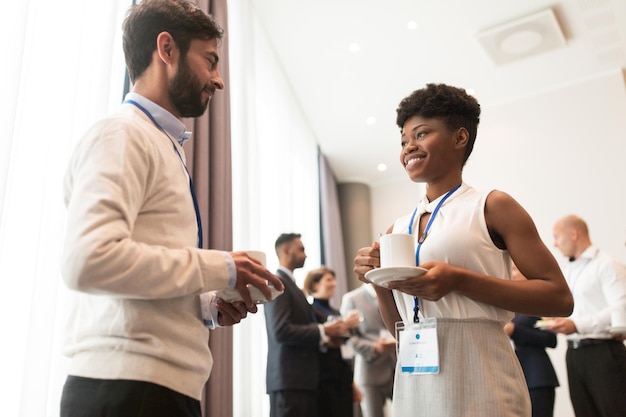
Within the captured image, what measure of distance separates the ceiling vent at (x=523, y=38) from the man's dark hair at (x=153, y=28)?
14.3 feet

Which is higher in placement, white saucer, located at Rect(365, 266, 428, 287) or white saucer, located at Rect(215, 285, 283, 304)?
white saucer, located at Rect(365, 266, 428, 287)

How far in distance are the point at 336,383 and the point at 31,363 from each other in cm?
236

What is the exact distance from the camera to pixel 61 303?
2072mm

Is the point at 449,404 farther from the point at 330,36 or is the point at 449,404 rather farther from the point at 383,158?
the point at 383,158

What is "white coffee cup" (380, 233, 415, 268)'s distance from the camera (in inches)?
46.5

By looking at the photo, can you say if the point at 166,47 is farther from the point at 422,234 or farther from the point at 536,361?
the point at 536,361

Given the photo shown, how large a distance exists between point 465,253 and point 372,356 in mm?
3322

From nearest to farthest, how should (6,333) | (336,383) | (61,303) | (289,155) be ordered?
(6,333), (61,303), (336,383), (289,155)

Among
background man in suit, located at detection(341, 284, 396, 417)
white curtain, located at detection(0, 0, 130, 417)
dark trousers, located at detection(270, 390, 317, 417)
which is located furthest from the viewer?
background man in suit, located at detection(341, 284, 396, 417)

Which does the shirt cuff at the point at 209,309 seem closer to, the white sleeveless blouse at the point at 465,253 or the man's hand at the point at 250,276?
the man's hand at the point at 250,276

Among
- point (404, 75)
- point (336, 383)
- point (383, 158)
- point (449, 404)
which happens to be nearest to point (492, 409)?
point (449, 404)

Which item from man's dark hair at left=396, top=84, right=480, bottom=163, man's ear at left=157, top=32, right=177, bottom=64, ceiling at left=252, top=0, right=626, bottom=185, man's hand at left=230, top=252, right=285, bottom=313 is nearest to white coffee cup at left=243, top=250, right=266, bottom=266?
man's hand at left=230, top=252, right=285, bottom=313

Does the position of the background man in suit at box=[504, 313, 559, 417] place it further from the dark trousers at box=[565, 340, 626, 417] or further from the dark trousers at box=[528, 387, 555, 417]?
the dark trousers at box=[565, 340, 626, 417]

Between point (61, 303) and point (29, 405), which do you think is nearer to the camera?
point (29, 405)
